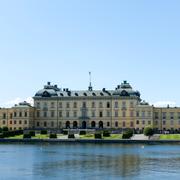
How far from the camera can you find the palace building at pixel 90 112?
137750 mm

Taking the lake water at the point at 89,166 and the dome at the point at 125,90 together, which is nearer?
the lake water at the point at 89,166

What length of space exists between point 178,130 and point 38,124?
35.5m

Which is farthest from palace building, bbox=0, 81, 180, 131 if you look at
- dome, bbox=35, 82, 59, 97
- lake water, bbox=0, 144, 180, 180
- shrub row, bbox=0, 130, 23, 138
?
lake water, bbox=0, 144, 180, 180

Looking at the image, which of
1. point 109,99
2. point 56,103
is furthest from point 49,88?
point 109,99

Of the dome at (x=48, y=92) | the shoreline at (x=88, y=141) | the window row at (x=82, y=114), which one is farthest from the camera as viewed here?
the dome at (x=48, y=92)

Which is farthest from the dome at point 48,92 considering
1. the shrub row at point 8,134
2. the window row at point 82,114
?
the shrub row at point 8,134

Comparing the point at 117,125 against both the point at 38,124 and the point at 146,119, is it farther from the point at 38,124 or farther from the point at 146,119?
the point at 38,124

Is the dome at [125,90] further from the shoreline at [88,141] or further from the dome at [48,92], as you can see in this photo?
the shoreline at [88,141]

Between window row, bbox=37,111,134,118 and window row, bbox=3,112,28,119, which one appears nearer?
window row, bbox=37,111,134,118

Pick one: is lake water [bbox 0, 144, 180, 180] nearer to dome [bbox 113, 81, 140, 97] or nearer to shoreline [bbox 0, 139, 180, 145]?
shoreline [bbox 0, 139, 180, 145]

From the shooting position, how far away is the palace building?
13775cm

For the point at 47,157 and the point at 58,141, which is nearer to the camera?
the point at 47,157

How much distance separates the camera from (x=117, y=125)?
139 m

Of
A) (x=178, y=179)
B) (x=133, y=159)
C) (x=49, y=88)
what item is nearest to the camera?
(x=178, y=179)
